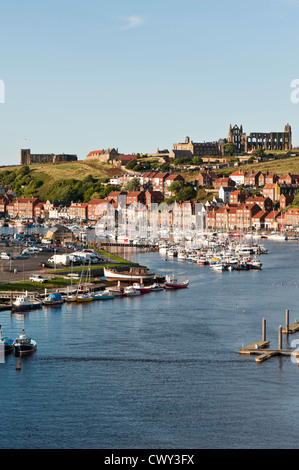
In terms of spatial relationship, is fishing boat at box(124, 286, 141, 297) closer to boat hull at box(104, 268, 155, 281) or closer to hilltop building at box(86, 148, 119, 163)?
boat hull at box(104, 268, 155, 281)

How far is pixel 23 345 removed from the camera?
972 inches

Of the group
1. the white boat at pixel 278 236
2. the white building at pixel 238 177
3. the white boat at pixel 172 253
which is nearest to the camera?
the white boat at pixel 172 253

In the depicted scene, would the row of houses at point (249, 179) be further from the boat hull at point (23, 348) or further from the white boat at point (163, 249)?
the boat hull at point (23, 348)

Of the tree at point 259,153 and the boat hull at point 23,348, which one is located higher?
the tree at point 259,153

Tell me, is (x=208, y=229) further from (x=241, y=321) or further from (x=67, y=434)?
(x=67, y=434)

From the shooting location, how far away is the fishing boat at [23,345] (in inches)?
971

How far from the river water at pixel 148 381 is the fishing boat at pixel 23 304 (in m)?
0.60

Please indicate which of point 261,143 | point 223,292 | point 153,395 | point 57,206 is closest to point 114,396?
point 153,395

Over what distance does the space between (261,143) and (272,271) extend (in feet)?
271

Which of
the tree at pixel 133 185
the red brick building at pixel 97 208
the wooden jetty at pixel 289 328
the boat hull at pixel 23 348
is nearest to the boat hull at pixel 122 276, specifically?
the wooden jetty at pixel 289 328

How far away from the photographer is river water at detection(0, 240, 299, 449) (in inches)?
704

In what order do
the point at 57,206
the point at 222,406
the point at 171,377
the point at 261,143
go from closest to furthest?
1. the point at 222,406
2. the point at 171,377
3. the point at 57,206
4. the point at 261,143

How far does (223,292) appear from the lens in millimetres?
38625
